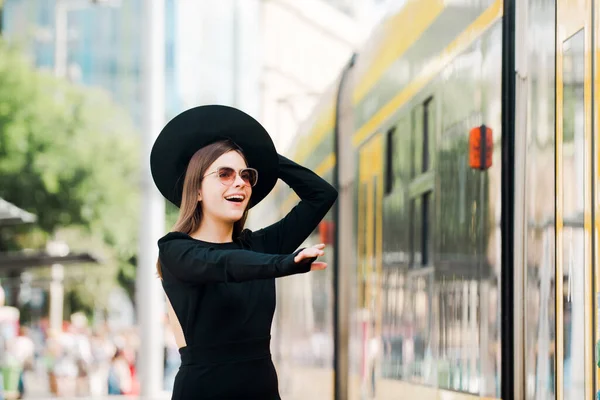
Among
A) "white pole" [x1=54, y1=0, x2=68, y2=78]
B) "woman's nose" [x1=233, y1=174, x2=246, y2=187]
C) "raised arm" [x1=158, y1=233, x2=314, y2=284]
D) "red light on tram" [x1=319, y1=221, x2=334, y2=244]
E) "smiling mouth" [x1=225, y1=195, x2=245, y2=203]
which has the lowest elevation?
"raised arm" [x1=158, y1=233, x2=314, y2=284]

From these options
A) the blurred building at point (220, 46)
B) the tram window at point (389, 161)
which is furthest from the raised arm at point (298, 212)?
the blurred building at point (220, 46)

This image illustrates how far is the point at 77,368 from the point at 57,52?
40357mm

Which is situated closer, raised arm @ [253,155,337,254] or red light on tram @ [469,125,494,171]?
raised arm @ [253,155,337,254]

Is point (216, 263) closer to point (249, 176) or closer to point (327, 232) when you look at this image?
point (249, 176)

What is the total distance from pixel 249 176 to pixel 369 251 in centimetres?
398

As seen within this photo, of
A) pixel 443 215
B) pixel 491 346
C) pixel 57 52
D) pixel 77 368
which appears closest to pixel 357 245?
pixel 443 215

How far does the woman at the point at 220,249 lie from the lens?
3.11 meters

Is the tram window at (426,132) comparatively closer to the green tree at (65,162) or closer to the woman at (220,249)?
the woman at (220,249)

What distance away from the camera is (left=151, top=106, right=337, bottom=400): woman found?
3.11 metres

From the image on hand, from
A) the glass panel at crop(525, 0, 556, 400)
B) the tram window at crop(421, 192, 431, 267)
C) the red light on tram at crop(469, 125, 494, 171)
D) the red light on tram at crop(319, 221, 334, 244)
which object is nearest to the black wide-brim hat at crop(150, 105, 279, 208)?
the glass panel at crop(525, 0, 556, 400)

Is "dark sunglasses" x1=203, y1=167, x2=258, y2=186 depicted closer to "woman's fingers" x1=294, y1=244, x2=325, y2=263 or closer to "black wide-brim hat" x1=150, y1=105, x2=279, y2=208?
"black wide-brim hat" x1=150, y1=105, x2=279, y2=208

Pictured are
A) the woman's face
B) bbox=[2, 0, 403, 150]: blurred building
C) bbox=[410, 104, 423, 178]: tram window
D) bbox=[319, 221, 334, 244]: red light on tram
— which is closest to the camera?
the woman's face

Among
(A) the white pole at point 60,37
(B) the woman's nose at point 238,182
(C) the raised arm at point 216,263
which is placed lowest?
(C) the raised arm at point 216,263

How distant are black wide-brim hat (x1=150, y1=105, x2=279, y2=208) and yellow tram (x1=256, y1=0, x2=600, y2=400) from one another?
94 centimetres
